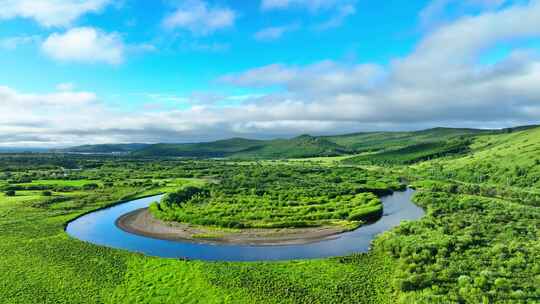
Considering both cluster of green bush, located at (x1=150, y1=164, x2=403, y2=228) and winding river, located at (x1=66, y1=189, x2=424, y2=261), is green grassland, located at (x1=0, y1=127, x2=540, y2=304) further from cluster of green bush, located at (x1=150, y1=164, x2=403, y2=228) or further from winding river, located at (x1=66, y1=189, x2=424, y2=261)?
cluster of green bush, located at (x1=150, y1=164, x2=403, y2=228)

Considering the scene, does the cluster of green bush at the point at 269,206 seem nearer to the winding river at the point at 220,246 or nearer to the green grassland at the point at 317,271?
the winding river at the point at 220,246

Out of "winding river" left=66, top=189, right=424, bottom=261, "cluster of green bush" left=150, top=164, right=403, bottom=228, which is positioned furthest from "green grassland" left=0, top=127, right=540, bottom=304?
"cluster of green bush" left=150, top=164, right=403, bottom=228

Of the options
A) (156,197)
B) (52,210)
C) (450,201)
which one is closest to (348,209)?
(450,201)

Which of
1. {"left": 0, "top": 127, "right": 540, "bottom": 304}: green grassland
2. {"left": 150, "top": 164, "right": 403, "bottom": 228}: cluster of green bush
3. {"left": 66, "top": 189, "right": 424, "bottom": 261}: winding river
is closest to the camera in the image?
{"left": 0, "top": 127, "right": 540, "bottom": 304}: green grassland

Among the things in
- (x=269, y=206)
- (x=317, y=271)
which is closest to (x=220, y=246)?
(x=317, y=271)

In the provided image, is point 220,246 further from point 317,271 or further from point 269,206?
point 269,206

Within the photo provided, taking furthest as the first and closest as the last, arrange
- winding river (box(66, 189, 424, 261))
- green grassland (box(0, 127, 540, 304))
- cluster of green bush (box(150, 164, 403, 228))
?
cluster of green bush (box(150, 164, 403, 228))
winding river (box(66, 189, 424, 261))
green grassland (box(0, 127, 540, 304))

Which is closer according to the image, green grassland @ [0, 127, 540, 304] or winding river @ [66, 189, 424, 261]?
green grassland @ [0, 127, 540, 304]

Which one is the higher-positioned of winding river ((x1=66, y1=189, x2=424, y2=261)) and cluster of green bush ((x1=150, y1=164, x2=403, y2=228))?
cluster of green bush ((x1=150, y1=164, x2=403, y2=228))

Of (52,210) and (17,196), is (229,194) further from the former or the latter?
(17,196)
